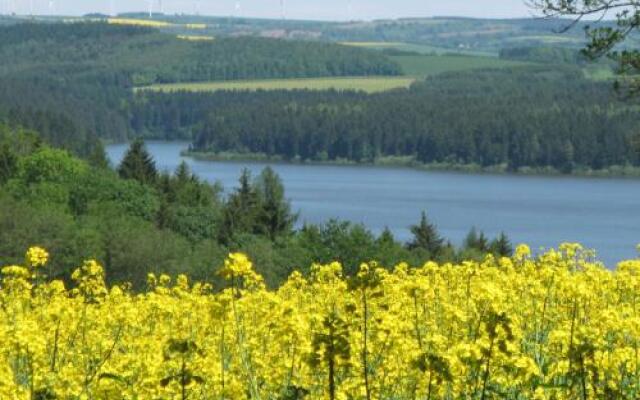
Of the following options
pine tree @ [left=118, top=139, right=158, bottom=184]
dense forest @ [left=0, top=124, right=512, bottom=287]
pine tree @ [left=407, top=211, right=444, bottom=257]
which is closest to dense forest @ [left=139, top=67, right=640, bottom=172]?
dense forest @ [left=0, top=124, right=512, bottom=287]

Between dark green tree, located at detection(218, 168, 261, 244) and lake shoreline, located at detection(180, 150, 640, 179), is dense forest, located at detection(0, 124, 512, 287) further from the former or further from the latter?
lake shoreline, located at detection(180, 150, 640, 179)

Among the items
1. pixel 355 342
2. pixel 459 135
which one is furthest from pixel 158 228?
pixel 459 135

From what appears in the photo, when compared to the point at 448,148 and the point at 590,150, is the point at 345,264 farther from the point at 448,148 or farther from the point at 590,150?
the point at 448,148

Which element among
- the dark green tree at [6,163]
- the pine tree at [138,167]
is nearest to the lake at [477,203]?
the pine tree at [138,167]

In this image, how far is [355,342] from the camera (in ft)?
25.7

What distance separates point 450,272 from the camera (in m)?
11.5

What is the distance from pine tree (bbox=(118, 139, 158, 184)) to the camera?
81606mm

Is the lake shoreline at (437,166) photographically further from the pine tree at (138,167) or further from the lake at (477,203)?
the pine tree at (138,167)

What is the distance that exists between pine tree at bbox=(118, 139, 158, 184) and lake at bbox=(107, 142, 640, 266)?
9258 millimetres

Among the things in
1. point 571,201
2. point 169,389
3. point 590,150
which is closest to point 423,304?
point 169,389

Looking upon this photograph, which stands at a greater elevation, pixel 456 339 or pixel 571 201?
pixel 456 339

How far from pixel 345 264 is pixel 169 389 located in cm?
4691

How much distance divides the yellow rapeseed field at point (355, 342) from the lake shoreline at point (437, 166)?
469ft

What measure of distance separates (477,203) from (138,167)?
34.3 meters
